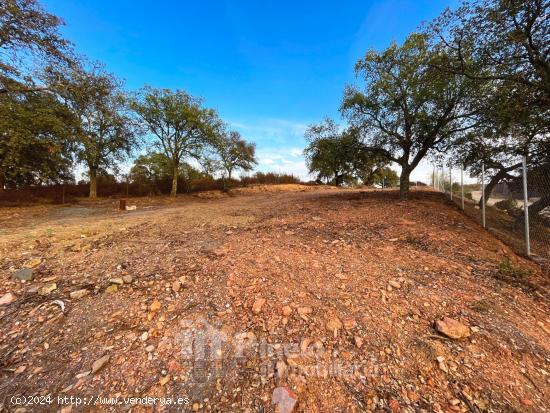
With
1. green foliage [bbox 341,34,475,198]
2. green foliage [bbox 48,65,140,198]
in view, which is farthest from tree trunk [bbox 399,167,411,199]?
green foliage [bbox 48,65,140,198]

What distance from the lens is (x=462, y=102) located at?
24.9 feet

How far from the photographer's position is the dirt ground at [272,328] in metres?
1.66

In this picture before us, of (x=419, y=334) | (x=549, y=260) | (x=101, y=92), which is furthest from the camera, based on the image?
(x=101, y=92)

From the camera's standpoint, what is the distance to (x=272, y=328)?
2234 mm

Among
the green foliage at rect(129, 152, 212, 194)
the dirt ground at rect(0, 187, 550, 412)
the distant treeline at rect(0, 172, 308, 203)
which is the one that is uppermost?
the green foliage at rect(129, 152, 212, 194)

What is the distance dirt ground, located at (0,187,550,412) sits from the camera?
5.45 ft

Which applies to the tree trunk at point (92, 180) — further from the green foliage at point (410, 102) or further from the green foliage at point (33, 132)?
the green foliage at point (410, 102)

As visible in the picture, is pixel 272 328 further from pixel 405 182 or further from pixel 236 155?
pixel 236 155

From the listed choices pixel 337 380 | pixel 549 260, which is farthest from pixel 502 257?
pixel 337 380

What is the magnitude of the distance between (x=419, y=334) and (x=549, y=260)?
386 centimetres

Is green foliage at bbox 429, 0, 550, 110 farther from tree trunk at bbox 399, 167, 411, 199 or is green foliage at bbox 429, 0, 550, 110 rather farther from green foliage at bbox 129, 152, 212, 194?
green foliage at bbox 129, 152, 212, 194

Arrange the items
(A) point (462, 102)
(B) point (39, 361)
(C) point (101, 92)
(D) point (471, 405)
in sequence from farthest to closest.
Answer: (C) point (101, 92) → (A) point (462, 102) → (B) point (39, 361) → (D) point (471, 405)

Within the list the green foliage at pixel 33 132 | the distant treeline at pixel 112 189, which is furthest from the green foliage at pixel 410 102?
the distant treeline at pixel 112 189

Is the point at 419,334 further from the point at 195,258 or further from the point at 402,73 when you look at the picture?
the point at 402,73
